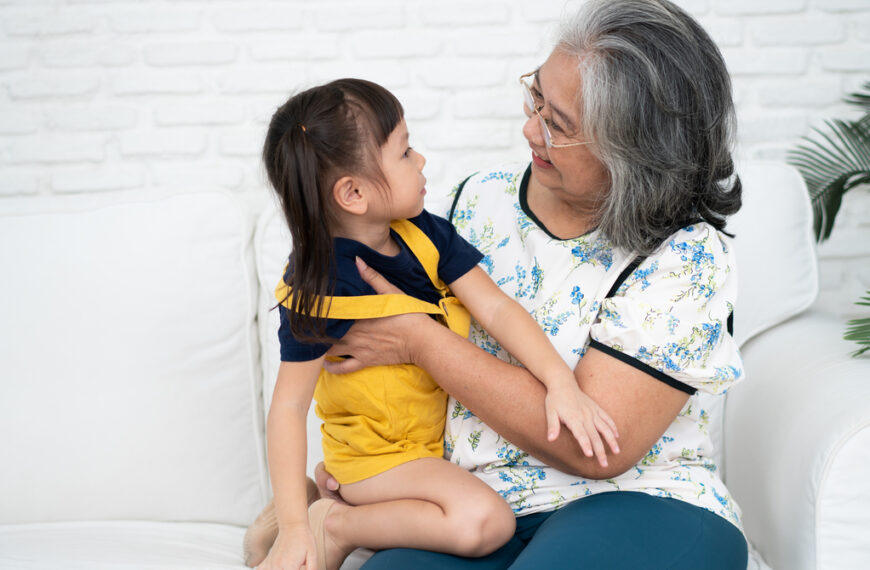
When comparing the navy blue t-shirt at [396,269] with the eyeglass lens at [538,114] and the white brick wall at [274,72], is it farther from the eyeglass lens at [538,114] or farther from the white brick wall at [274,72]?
the white brick wall at [274,72]

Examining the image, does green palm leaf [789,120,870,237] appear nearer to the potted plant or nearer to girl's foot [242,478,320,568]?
the potted plant

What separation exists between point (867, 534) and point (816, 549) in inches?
3.2

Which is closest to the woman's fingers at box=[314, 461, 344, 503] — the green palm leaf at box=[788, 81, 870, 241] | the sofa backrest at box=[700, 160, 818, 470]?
the sofa backrest at box=[700, 160, 818, 470]

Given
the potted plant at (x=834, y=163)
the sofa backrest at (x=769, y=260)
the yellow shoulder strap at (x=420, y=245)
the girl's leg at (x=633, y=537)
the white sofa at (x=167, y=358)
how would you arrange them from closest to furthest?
the girl's leg at (x=633, y=537), the yellow shoulder strap at (x=420, y=245), the white sofa at (x=167, y=358), the sofa backrest at (x=769, y=260), the potted plant at (x=834, y=163)

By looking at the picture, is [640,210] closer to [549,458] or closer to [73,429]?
[549,458]

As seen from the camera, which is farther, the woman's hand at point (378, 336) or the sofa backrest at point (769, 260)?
the sofa backrest at point (769, 260)

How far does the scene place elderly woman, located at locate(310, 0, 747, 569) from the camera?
1.16 m

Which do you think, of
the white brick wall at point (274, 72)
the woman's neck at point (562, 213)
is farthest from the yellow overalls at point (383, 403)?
the white brick wall at point (274, 72)

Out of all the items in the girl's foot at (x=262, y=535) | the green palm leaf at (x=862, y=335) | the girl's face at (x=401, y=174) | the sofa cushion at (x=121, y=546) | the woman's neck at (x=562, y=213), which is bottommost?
the sofa cushion at (x=121, y=546)

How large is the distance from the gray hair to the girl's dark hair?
1.10 ft

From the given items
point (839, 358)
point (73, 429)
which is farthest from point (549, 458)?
point (73, 429)

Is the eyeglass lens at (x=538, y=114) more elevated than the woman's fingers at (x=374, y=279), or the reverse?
the eyeglass lens at (x=538, y=114)

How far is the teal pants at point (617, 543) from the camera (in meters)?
1.09

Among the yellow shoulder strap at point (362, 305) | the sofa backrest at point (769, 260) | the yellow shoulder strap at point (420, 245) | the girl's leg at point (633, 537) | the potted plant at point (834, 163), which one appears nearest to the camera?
the girl's leg at point (633, 537)
